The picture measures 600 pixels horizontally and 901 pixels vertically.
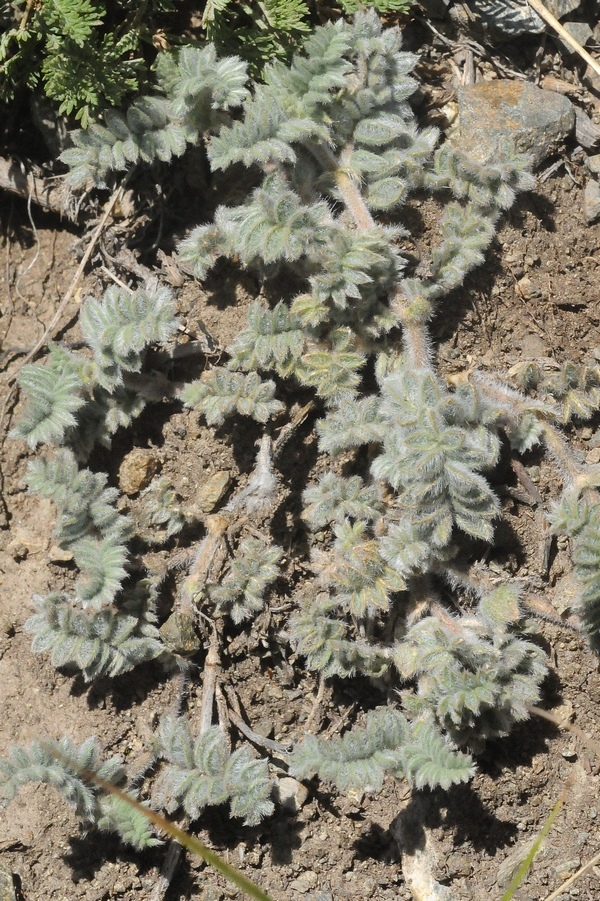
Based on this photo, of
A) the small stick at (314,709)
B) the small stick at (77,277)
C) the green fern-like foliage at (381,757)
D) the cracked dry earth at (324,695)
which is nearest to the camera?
the green fern-like foliage at (381,757)

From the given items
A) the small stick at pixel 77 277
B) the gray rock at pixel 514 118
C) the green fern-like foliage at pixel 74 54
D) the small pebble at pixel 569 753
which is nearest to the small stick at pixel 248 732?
the small pebble at pixel 569 753

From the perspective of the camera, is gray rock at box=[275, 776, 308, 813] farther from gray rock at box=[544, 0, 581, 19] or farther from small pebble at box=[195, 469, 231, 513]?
gray rock at box=[544, 0, 581, 19]

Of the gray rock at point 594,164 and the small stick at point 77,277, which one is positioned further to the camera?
the gray rock at point 594,164

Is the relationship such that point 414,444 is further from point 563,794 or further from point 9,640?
point 9,640

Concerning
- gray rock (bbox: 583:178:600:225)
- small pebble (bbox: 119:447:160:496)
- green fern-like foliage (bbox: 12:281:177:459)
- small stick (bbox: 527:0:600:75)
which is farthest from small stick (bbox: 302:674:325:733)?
small stick (bbox: 527:0:600:75)

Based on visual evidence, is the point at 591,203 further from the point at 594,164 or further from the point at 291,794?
the point at 291,794

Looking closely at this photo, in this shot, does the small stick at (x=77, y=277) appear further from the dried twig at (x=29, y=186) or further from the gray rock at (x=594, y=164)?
the gray rock at (x=594, y=164)
